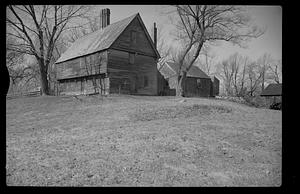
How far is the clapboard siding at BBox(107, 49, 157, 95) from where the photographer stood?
2238 cm

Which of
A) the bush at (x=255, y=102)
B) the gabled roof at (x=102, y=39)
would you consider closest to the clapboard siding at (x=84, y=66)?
the gabled roof at (x=102, y=39)

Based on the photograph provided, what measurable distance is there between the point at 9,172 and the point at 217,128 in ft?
21.5

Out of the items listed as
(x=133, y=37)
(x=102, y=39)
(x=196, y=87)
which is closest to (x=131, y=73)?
(x=133, y=37)

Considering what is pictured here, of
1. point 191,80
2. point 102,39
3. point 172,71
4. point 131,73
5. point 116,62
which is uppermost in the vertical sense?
point 102,39

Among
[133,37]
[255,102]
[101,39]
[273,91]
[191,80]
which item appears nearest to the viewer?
[255,102]

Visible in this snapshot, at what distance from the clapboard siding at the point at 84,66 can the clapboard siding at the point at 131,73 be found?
1.04 m

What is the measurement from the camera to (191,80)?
43.6 metres

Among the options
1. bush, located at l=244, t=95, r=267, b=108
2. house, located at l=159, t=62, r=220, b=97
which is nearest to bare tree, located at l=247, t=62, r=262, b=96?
house, located at l=159, t=62, r=220, b=97

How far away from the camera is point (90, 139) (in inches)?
268

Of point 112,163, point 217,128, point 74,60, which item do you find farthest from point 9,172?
point 74,60

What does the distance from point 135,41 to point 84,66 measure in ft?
21.8

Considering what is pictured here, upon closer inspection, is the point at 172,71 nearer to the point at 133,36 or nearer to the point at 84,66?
the point at 133,36

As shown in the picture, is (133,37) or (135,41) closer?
(133,37)

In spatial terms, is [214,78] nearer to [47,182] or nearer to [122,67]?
[122,67]
